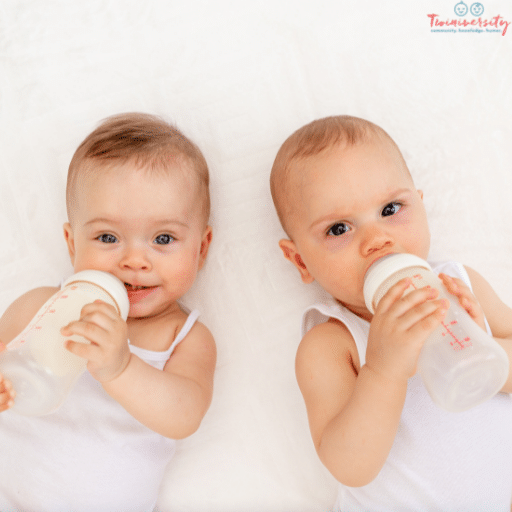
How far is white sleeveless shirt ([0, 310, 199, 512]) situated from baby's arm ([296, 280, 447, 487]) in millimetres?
363

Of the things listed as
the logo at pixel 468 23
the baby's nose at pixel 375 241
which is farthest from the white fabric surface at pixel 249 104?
the baby's nose at pixel 375 241

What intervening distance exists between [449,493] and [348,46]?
1.08m

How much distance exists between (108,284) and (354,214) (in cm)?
50

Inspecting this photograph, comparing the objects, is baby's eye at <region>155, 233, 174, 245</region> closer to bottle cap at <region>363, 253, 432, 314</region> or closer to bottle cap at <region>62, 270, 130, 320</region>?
bottle cap at <region>62, 270, 130, 320</region>

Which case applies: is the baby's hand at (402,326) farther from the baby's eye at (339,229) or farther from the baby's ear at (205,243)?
the baby's ear at (205,243)

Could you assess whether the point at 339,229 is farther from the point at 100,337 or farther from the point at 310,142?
the point at 100,337

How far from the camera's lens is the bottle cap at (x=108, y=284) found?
95 cm

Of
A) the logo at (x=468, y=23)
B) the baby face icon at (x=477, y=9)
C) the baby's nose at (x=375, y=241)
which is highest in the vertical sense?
the baby face icon at (x=477, y=9)

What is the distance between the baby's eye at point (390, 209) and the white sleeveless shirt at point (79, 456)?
58 centimetres

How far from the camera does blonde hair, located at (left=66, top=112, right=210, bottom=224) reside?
111cm

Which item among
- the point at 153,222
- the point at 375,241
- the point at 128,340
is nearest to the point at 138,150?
the point at 153,222

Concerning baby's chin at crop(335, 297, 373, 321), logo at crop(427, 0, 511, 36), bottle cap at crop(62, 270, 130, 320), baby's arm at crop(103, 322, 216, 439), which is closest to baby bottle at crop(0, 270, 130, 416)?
bottle cap at crop(62, 270, 130, 320)

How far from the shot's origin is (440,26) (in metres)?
1.33

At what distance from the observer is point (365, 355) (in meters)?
1.01
